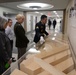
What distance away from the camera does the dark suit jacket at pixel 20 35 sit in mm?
2902

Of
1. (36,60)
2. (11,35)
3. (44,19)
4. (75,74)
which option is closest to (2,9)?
(11,35)

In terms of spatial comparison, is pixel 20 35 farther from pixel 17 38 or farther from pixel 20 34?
pixel 17 38

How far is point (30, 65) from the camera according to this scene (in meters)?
1.57

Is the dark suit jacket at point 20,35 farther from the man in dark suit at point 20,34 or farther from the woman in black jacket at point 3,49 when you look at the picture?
the woman in black jacket at point 3,49

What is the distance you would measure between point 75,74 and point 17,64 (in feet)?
2.28

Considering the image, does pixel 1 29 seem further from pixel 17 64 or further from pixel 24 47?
pixel 24 47

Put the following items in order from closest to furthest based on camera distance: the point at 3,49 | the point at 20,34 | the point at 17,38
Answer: the point at 3,49, the point at 20,34, the point at 17,38

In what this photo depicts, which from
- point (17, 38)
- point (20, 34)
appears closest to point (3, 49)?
point (20, 34)

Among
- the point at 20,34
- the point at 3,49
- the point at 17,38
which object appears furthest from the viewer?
the point at 17,38

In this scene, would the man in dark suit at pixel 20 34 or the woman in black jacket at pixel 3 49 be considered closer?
the woman in black jacket at pixel 3 49

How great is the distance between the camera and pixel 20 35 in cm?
296

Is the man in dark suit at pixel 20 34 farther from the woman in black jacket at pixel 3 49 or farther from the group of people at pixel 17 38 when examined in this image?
the woman in black jacket at pixel 3 49

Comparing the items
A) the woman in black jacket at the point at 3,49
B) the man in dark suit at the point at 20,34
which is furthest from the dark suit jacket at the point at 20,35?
the woman in black jacket at the point at 3,49

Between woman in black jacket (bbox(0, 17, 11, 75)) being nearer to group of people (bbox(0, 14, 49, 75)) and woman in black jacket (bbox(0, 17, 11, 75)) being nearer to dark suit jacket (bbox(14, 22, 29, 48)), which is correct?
group of people (bbox(0, 14, 49, 75))
